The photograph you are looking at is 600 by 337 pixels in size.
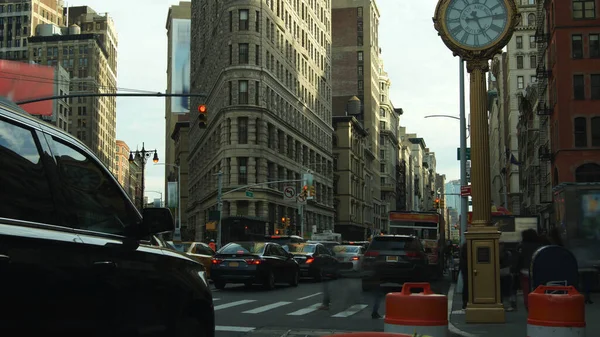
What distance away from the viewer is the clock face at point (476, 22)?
1471cm

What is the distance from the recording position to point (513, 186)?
105 meters

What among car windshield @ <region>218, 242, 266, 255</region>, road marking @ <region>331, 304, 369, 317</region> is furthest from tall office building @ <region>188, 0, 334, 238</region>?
road marking @ <region>331, 304, 369, 317</region>

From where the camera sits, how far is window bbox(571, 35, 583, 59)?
52.1 metres

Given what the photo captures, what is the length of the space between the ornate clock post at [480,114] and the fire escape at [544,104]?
42.6 metres

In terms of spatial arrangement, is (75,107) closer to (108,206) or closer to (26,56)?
(26,56)

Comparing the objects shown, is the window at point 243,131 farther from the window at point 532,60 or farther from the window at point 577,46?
the window at point 532,60

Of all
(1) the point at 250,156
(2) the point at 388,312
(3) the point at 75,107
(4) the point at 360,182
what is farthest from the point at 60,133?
(3) the point at 75,107

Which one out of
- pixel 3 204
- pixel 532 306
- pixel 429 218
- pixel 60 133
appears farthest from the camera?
pixel 429 218

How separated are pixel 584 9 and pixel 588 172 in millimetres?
11276

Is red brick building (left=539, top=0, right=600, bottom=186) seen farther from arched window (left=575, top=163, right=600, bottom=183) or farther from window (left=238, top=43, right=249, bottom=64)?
window (left=238, top=43, right=249, bottom=64)

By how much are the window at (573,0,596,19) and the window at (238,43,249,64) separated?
28.9 meters

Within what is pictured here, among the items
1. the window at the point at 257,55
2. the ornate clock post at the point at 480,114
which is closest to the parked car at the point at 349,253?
the ornate clock post at the point at 480,114

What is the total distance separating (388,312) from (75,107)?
16005 cm

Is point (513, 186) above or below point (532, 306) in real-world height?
above
